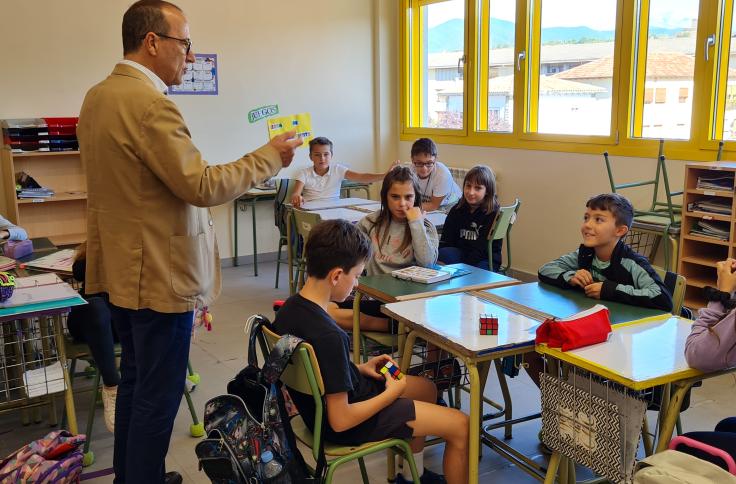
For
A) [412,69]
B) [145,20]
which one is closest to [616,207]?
[145,20]

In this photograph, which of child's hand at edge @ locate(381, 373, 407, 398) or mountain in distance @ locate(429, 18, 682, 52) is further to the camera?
mountain in distance @ locate(429, 18, 682, 52)

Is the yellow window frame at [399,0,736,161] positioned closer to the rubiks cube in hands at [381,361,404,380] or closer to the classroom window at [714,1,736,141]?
the classroom window at [714,1,736,141]

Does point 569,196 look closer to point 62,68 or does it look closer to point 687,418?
point 687,418

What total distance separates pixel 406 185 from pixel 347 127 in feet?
11.8

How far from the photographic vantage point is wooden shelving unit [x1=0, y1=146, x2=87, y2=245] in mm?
5066

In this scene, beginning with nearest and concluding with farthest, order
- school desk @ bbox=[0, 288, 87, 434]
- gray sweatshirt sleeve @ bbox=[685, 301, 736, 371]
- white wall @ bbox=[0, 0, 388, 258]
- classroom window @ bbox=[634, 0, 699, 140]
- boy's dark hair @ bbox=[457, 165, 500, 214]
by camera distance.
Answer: gray sweatshirt sleeve @ bbox=[685, 301, 736, 371], school desk @ bbox=[0, 288, 87, 434], boy's dark hair @ bbox=[457, 165, 500, 214], classroom window @ bbox=[634, 0, 699, 140], white wall @ bbox=[0, 0, 388, 258]

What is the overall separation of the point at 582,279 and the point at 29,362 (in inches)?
78.7

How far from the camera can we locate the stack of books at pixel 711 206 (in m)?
4.04

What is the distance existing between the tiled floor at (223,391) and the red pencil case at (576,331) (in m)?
0.80

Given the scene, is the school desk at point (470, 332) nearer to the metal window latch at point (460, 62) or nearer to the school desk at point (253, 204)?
the school desk at point (253, 204)

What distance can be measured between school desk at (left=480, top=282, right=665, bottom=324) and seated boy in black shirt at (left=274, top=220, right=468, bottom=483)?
0.49 m

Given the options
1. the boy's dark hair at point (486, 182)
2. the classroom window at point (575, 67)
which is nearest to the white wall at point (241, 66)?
the classroom window at point (575, 67)

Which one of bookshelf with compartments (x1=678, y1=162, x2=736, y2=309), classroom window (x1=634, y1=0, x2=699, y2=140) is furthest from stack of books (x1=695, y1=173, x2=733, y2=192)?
classroom window (x1=634, y1=0, x2=699, y2=140)

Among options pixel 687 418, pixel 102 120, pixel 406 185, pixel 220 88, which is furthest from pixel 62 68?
pixel 687 418
